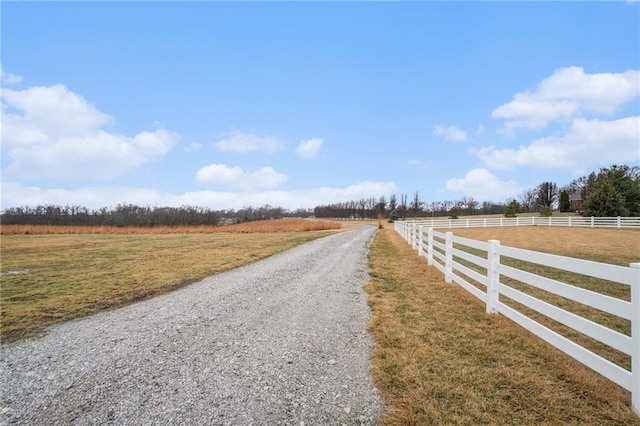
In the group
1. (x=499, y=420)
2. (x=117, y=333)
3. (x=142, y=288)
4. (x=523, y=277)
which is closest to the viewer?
(x=499, y=420)

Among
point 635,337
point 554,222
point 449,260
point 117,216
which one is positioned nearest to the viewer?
point 635,337

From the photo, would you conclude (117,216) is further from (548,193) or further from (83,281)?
(548,193)

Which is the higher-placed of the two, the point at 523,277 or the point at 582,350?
the point at 523,277

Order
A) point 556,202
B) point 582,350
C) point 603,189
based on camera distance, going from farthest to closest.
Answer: point 556,202 < point 603,189 < point 582,350

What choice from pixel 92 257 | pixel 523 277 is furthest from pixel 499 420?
pixel 92 257

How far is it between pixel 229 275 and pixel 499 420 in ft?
23.9

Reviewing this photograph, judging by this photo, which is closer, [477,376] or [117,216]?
[477,376]

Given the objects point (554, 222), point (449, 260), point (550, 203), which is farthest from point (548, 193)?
point (449, 260)

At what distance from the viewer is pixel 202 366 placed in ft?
11.2

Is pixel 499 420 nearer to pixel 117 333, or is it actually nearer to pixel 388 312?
pixel 388 312

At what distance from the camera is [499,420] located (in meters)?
2.43

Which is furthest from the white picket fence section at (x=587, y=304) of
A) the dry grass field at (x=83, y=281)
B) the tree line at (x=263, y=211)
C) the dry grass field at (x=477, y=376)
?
the tree line at (x=263, y=211)

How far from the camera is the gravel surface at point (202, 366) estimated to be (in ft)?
8.64

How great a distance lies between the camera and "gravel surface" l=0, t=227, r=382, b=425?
2633mm
